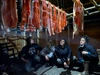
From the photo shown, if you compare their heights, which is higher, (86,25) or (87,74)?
(86,25)

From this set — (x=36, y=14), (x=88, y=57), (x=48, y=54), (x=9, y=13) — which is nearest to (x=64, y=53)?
(x=48, y=54)

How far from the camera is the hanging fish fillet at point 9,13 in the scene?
223cm

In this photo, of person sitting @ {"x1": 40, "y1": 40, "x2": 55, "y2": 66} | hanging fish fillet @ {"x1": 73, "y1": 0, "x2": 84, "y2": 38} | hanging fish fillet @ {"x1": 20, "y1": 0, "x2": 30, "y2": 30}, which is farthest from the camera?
person sitting @ {"x1": 40, "y1": 40, "x2": 55, "y2": 66}

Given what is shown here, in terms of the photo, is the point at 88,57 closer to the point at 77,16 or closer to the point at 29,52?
the point at 77,16

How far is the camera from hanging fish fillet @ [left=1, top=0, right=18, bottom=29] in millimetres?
2229

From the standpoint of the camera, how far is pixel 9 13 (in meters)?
2.30

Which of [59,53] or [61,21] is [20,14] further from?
[59,53]

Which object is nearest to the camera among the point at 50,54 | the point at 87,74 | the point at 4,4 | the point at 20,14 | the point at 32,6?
the point at 4,4

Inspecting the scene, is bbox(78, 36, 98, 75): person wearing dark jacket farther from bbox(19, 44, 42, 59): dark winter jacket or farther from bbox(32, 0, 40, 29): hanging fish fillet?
bbox(32, 0, 40, 29): hanging fish fillet

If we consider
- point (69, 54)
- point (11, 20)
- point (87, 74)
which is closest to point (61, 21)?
point (69, 54)

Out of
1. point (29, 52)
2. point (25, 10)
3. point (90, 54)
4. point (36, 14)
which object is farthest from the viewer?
point (29, 52)

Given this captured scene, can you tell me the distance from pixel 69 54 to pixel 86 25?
197 cm

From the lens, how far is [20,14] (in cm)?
244

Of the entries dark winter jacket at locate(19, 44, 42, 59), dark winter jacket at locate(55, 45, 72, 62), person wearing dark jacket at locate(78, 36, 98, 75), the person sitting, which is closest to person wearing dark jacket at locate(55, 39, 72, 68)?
dark winter jacket at locate(55, 45, 72, 62)
